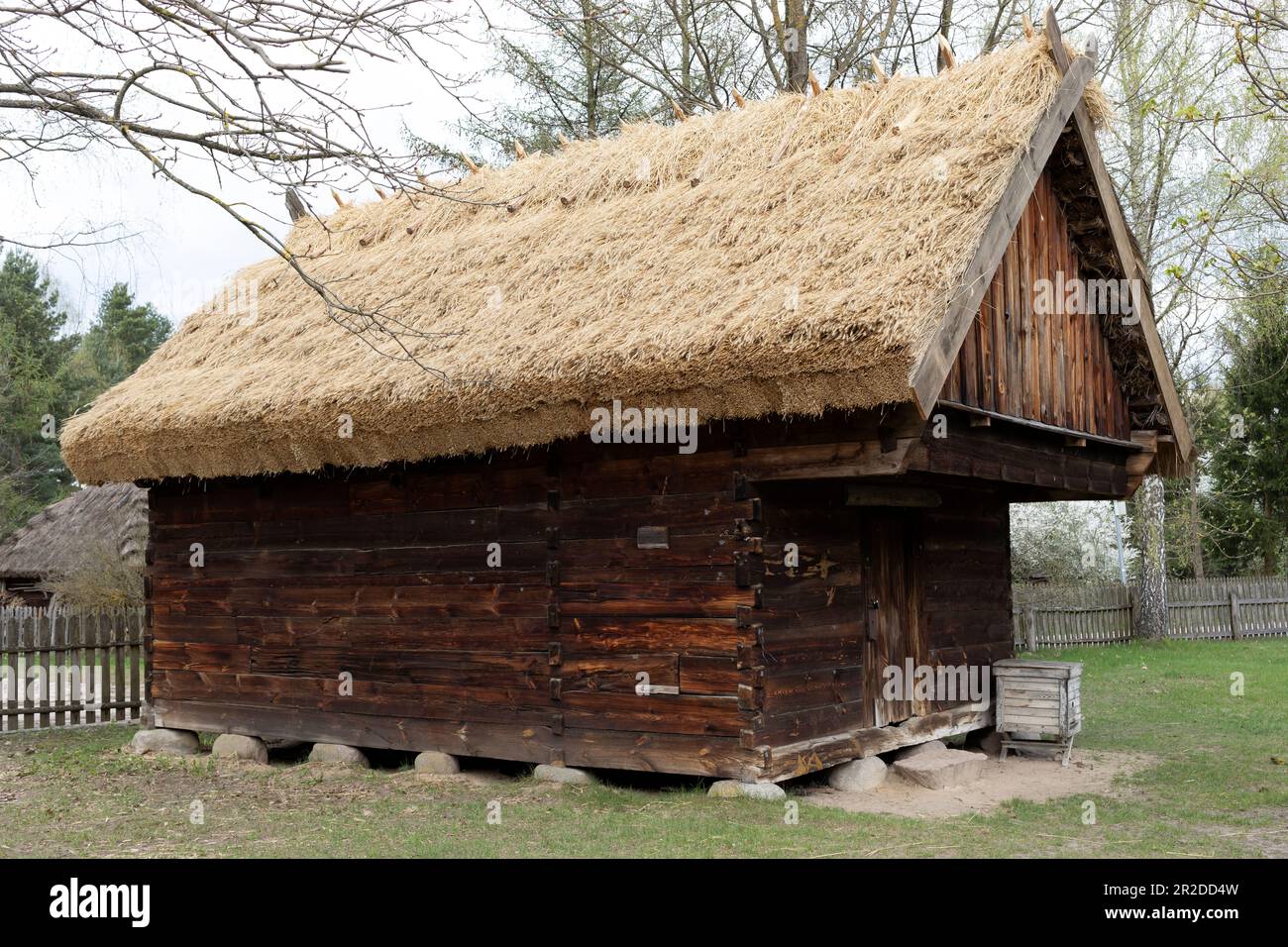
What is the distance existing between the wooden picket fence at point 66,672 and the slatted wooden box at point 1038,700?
1005 centimetres

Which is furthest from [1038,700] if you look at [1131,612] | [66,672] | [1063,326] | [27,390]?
[27,390]

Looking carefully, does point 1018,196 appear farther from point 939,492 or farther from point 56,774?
point 56,774

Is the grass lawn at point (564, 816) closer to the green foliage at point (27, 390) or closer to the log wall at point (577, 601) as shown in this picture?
the log wall at point (577, 601)

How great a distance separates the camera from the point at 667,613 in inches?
350

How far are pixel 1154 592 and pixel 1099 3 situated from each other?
11173 mm

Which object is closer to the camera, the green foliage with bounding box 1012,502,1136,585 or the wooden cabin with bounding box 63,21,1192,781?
the wooden cabin with bounding box 63,21,1192,781

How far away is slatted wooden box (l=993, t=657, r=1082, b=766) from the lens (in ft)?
34.7

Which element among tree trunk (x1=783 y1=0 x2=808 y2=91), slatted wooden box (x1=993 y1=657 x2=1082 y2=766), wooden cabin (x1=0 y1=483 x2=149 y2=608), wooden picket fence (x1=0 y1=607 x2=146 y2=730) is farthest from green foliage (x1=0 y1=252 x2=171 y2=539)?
slatted wooden box (x1=993 y1=657 x2=1082 y2=766)

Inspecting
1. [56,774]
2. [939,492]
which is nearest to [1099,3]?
[939,492]

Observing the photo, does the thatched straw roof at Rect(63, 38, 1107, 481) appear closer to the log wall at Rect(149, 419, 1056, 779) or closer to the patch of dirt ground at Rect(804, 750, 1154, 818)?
the log wall at Rect(149, 419, 1056, 779)

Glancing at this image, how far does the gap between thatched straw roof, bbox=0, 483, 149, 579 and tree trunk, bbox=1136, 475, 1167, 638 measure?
61.5ft

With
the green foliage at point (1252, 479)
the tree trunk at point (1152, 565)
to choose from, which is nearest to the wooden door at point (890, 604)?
the tree trunk at point (1152, 565)

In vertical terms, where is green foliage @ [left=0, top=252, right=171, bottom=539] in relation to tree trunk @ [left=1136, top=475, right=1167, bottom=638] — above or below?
above

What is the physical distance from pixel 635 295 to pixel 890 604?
3.44 meters
